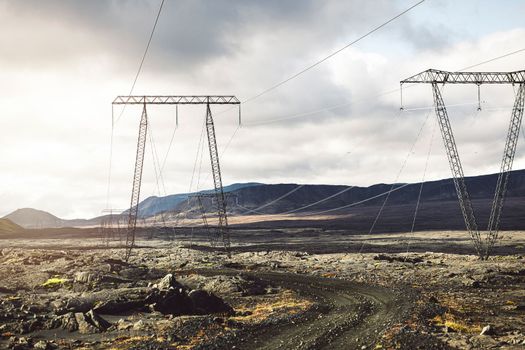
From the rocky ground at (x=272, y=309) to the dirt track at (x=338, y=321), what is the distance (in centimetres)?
5

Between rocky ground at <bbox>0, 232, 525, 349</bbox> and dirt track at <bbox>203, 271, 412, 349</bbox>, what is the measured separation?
0.16ft

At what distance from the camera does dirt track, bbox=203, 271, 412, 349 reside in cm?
1658

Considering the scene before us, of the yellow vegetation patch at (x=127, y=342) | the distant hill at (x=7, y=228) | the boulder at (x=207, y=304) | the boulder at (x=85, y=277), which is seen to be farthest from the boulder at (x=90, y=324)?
the distant hill at (x=7, y=228)

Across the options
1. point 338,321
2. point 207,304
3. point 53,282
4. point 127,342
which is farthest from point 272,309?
point 53,282

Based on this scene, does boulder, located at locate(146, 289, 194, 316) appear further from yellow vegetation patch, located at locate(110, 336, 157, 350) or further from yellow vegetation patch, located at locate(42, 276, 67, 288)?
yellow vegetation patch, located at locate(42, 276, 67, 288)

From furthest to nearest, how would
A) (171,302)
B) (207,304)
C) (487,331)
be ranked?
(207,304)
(171,302)
(487,331)

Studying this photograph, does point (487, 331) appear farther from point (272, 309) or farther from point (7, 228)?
point (7, 228)

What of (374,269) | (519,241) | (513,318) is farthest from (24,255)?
(519,241)

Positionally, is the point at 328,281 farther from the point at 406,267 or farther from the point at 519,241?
the point at 519,241

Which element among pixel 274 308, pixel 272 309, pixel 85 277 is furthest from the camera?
pixel 85 277

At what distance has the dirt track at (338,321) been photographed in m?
16.6

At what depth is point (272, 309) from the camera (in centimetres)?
2377

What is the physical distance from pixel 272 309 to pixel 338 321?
482 cm

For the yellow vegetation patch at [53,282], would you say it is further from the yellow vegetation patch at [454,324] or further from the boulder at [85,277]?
the yellow vegetation patch at [454,324]
